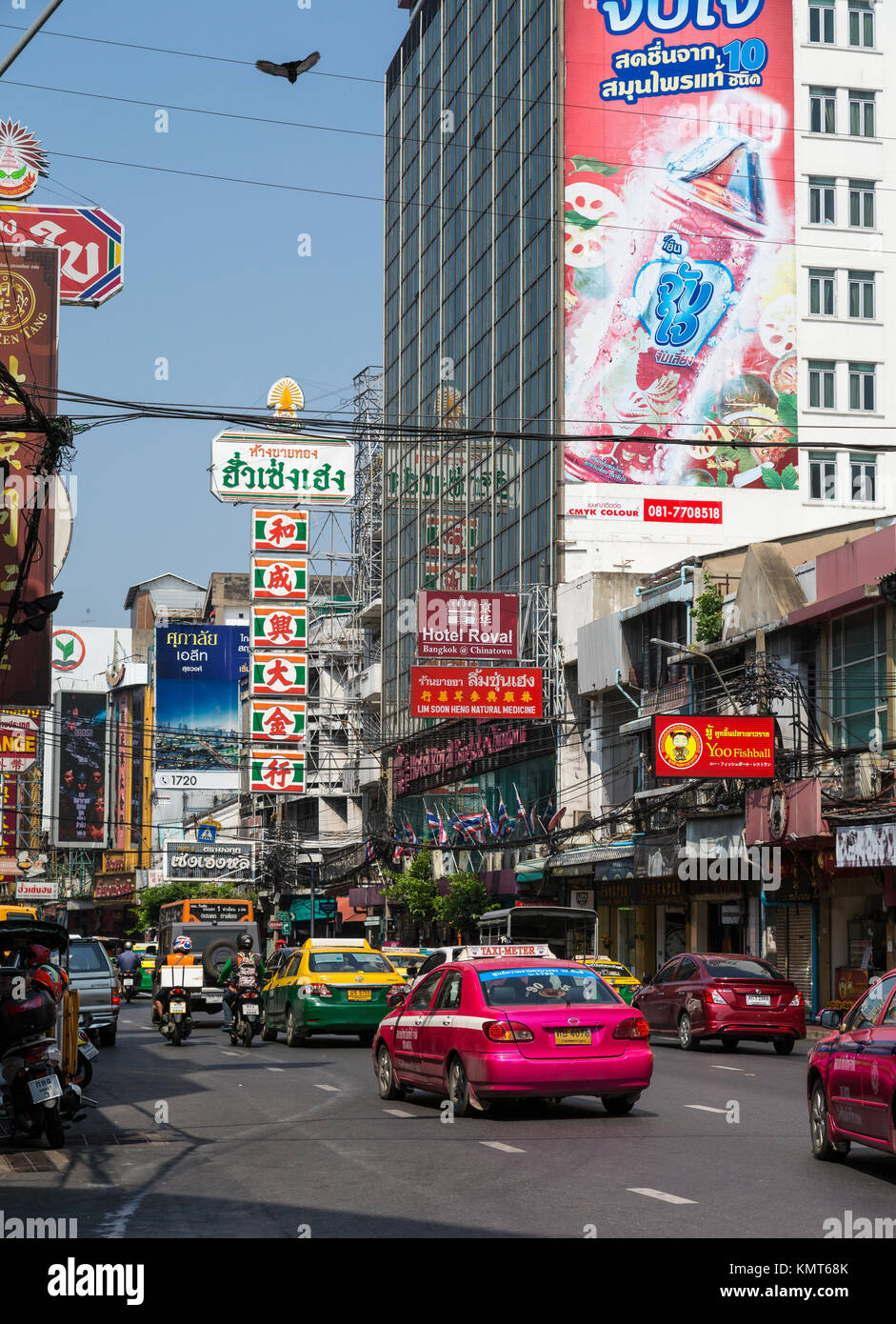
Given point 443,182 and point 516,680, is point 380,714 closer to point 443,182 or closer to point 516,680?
point 443,182

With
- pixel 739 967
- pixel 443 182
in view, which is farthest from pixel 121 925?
pixel 739 967

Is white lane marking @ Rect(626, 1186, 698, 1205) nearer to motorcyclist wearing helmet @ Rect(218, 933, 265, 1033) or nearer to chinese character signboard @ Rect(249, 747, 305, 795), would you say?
motorcyclist wearing helmet @ Rect(218, 933, 265, 1033)

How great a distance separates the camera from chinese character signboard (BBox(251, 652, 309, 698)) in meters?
54.4

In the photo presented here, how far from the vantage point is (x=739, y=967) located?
27.0 meters

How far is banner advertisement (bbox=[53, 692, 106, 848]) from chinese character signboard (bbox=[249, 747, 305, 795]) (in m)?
81.4

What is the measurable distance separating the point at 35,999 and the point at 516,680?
3141 centimetres

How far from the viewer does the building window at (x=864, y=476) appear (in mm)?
62219

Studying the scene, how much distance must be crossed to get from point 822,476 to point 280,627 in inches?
797

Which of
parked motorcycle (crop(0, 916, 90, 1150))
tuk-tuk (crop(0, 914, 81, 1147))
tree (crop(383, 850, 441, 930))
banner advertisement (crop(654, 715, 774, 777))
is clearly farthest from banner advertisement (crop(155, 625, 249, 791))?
tuk-tuk (crop(0, 914, 81, 1147))

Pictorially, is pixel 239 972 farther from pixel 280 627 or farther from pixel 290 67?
pixel 280 627

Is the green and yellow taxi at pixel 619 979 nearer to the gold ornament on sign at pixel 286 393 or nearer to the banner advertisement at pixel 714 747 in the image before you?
the banner advertisement at pixel 714 747

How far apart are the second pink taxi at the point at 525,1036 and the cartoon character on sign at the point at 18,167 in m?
23.7

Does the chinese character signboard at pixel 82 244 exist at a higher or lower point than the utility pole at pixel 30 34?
higher

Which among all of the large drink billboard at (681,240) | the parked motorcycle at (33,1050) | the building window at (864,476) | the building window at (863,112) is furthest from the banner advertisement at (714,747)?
the building window at (863,112)
